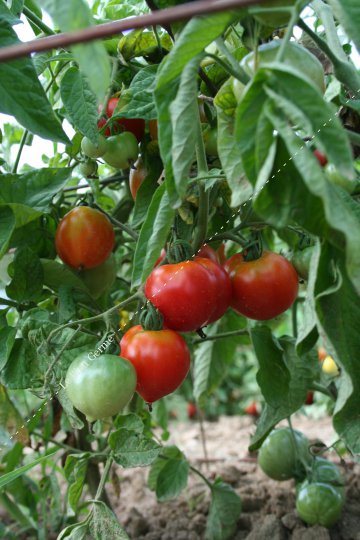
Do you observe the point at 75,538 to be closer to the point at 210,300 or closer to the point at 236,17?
the point at 210,300

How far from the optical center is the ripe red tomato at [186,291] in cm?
82

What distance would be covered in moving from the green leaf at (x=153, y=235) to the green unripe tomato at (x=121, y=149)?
26 cm

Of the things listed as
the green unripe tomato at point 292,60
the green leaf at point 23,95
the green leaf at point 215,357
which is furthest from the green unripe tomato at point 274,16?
the green leaf at point 215,357

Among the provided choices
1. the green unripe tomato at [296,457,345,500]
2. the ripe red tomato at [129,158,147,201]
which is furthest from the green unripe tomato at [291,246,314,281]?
the green unripe tomato at [296,457,345,500]

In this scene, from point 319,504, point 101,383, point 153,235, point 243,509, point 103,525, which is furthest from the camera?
point 243,509

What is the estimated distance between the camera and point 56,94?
3.86 ft

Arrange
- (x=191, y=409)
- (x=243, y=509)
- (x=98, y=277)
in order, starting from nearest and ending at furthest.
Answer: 1. (x=98, y=277)
2. (x=243, y=509)
3. (x=191, y=409)

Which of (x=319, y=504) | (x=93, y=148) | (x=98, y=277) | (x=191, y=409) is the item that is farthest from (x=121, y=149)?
(x=191, y=409)

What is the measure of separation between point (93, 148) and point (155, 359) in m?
0.33

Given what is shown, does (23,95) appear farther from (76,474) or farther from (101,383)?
(76,474)

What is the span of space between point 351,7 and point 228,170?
19 centimetres

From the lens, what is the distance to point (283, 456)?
51.0 inches

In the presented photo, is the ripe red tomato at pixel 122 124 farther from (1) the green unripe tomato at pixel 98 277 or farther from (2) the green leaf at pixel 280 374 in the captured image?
(2) the green leaf at pixel 280 374

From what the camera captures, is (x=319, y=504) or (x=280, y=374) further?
(x=319, y=504)
